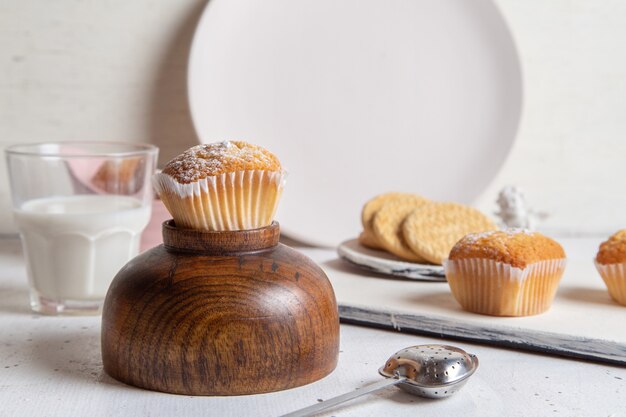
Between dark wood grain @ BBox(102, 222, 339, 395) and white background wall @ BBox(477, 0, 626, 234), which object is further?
white background wall @ BBox(477, 0, 626, 234)

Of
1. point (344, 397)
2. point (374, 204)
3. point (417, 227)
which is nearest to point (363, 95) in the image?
point (374, 204)

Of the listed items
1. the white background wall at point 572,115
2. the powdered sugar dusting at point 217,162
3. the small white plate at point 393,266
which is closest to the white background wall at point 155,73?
the white background wall at point 572,115

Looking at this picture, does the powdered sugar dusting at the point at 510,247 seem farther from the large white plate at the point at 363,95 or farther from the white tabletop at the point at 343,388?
the large white plate at the point at 363,95

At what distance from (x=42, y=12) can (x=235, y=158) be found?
2.83 feet

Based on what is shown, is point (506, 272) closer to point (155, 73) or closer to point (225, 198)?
point (225, 198)

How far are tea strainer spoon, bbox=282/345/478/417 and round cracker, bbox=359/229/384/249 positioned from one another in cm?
46

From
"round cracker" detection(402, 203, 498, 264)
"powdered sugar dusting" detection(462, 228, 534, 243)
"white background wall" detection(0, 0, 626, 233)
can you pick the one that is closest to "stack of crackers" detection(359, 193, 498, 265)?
"round cracker" detection(402, 203, 498, 264)

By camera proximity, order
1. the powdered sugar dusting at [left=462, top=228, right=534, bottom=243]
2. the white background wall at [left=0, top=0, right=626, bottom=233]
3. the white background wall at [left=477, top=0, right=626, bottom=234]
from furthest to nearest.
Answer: the white background wall at [left=477, top=0, right=626, bottom=234] < the white background wall at [left=0, top=0, right=626, bottom=233] < the powdered sugar dusting at [left=462, top=228, right=534, bottom=243]

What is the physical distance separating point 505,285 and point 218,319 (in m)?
0.36

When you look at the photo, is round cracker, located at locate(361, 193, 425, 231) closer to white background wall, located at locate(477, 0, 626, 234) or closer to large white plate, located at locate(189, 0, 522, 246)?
large white plate, located at locate(189, 0, 522, 246)

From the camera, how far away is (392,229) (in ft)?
3.97

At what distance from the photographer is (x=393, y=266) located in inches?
45.5

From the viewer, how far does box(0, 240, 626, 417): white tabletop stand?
2.39ft

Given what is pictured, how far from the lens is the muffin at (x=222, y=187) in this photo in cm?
77
